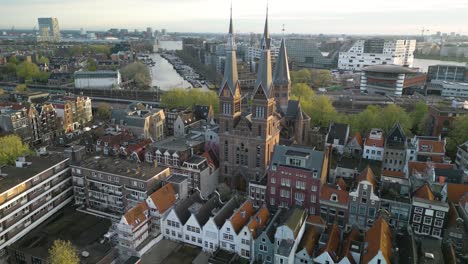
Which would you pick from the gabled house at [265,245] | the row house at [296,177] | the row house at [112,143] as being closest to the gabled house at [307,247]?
the gabled house at [265,245]

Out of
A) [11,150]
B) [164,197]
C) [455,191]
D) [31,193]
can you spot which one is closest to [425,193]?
[455,191]

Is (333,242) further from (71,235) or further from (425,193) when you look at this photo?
(71,235)

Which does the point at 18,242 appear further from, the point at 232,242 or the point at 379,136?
the point at 379,136

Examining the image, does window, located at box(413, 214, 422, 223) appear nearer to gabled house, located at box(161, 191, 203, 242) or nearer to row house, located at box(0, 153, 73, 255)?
gabled house, located at box(161, 191, 203, 242)

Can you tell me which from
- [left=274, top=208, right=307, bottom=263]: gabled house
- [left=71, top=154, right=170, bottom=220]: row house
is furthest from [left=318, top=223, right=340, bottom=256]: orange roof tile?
[left=71, top=154, right=170, bottom=220]: row house

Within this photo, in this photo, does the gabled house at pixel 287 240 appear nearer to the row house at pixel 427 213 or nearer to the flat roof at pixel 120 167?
the row house at pixel 427 213

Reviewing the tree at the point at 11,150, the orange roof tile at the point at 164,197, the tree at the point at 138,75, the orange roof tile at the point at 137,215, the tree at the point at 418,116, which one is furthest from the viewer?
the tree at the point at 138,75
